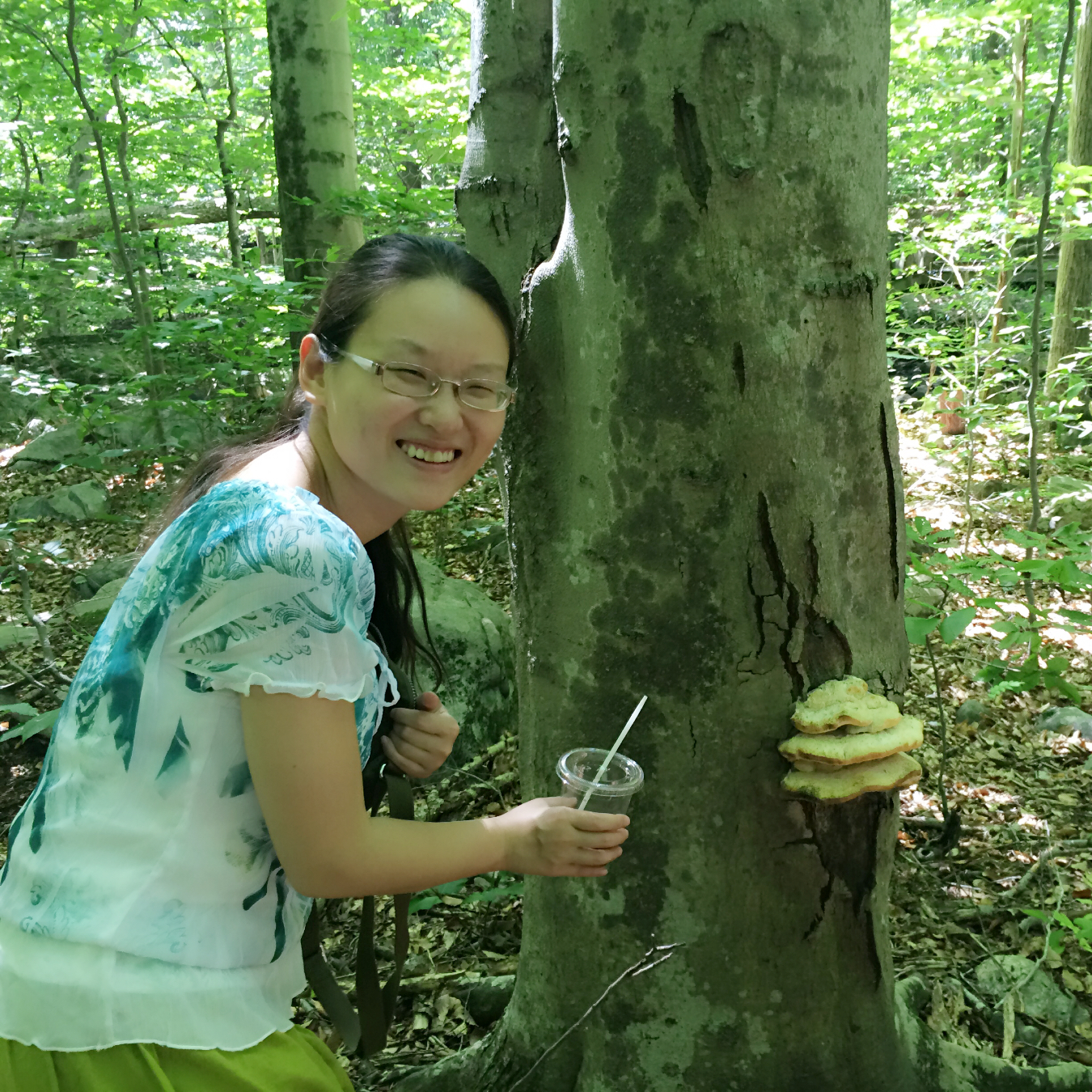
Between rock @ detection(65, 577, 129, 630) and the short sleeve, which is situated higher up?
the short sleeve

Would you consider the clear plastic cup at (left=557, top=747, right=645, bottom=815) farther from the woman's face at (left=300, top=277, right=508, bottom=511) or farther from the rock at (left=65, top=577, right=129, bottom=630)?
the rock at (left=65, top=577, right=129, bottom=630)

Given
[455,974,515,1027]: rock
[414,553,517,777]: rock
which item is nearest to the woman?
[455,974,515,1027]: rock

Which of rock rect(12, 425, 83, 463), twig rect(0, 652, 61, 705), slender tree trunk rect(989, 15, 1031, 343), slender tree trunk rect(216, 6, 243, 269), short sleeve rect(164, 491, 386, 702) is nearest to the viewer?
short sleeve rect(164, 491, 386, 702)

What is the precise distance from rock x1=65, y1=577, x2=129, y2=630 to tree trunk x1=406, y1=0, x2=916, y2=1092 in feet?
12.3

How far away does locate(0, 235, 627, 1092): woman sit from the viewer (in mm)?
1057

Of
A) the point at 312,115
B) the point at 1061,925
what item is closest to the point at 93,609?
the point at 312,115

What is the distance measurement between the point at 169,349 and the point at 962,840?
6005mm

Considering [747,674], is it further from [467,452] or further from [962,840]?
[962,840]

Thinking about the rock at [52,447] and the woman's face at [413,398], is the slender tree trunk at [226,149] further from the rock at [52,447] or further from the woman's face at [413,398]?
the woman's face at [413,398]

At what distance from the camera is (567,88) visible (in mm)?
1406

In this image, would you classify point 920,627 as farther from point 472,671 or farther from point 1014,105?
point 1014,105

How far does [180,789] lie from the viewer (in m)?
1.15

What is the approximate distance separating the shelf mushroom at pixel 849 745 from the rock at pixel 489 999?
1400 millimetres

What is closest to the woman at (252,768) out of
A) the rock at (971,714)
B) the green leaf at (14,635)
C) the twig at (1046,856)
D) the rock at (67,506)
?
the twig at (1046,856)
